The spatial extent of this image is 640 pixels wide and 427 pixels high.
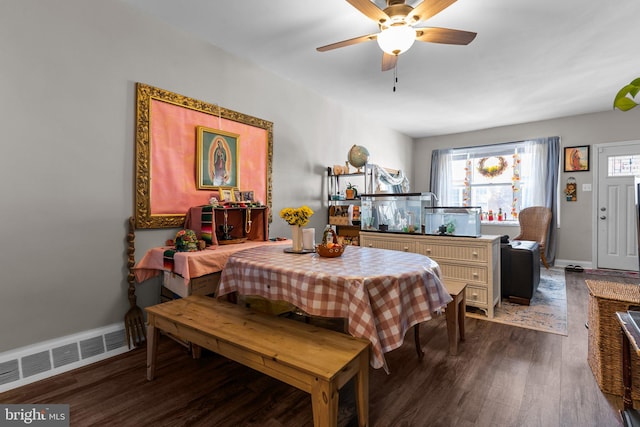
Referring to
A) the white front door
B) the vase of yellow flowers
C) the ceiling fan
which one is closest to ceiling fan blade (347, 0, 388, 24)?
the ceiling fan

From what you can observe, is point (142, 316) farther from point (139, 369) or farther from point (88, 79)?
point (88, 79)

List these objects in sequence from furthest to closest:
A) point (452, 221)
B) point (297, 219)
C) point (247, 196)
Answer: point (452, 221) → point (247, 196) → point (297, 219)

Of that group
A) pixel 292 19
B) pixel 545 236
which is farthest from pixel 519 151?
Answer: pixel 292 19

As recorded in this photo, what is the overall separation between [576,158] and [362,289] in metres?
5.72

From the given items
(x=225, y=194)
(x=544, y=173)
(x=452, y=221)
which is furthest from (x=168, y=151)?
(x=544, y=173)

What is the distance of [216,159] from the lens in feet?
9.78

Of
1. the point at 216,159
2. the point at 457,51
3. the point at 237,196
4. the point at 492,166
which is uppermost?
the point at 457,51

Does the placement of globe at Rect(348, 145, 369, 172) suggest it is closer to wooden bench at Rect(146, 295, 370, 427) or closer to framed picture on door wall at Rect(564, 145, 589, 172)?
wooden bench at Rect(146, 295, 370, 427)

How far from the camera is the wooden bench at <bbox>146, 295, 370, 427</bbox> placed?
1256 mm

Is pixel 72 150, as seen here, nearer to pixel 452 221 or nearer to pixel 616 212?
pixel 452 221

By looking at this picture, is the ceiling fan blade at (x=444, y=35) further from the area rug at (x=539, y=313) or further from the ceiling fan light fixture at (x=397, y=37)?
the area rug at (x=539, y=313)

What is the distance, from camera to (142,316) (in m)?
2.47

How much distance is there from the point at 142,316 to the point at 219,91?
2.10 metres

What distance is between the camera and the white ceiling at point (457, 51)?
7.97 ft
